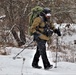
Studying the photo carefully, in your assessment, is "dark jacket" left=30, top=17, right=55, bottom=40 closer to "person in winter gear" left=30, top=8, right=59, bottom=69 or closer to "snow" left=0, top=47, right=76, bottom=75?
"person in winter gear" left=30, top=8, right=59, bottom=69

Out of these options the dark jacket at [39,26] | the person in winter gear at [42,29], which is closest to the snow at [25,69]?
the person in winter gear at [42,29]

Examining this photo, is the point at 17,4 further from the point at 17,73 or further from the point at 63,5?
the point at 17,73

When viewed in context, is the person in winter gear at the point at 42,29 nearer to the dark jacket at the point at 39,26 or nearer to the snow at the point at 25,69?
the dark jacket at the point at 39,26

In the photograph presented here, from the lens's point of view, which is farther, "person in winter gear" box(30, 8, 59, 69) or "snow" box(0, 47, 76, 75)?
"person in winter gear" box(30, 8, 59, 69)

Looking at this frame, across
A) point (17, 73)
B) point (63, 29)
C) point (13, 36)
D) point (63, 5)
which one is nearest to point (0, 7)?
point (13, 36)

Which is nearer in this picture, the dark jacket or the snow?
the snow

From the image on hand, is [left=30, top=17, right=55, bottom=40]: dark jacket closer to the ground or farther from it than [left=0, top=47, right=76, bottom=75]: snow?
farther from it

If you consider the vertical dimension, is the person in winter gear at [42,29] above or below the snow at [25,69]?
above

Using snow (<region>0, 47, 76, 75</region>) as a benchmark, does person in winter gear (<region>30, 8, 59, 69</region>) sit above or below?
above

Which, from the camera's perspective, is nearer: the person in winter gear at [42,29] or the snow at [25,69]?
the snow at [25,69]

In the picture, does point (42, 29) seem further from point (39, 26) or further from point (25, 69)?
point (25, 69)

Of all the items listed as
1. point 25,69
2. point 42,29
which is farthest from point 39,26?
point 25,69

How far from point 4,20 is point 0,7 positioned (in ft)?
2.06

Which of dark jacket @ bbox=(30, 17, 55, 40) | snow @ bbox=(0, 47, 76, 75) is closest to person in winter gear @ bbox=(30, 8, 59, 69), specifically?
dark jacket @ bbox=(30, 17, 55, 40)
